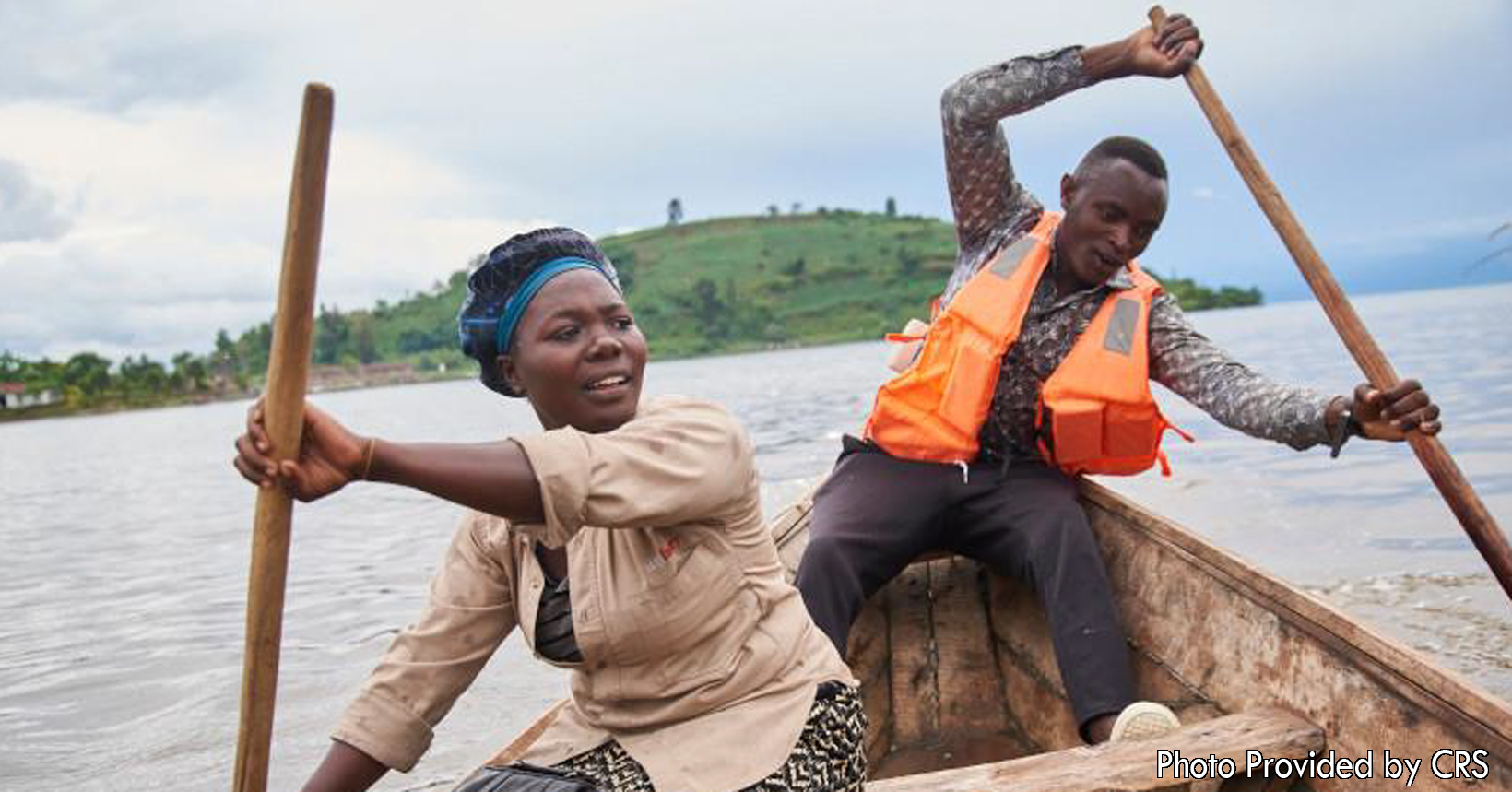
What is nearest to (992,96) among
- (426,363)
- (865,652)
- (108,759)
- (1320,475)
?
(865,652)

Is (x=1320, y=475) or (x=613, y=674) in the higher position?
(x=613, y=674)

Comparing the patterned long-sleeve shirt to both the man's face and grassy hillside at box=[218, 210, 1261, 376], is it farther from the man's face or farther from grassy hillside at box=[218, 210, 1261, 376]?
grassy hillside at box=[218, 210, 1261, 376]

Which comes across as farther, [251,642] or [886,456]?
[886,456]

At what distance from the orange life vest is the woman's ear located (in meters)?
1.70

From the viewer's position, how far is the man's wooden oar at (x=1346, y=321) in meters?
2.79

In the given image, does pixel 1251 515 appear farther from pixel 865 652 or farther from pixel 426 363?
pixel 426 363

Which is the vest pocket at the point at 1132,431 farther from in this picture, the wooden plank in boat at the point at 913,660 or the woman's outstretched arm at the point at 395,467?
the woman's outstretched arm at the point at 395,467

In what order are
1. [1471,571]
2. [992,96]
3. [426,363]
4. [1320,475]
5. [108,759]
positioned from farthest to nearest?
[426,363] → [1320,475] → [1471,571] → [108,759] → [992,96]

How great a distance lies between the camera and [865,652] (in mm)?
3623

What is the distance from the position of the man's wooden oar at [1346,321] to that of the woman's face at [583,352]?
190 cm

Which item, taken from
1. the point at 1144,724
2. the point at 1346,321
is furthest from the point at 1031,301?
the point at 1144,724

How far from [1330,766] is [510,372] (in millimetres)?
1720

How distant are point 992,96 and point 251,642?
2.66 m

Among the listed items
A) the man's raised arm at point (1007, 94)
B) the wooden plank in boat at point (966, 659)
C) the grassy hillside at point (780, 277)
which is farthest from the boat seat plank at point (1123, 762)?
the grassy hillside at point (780, 277)
